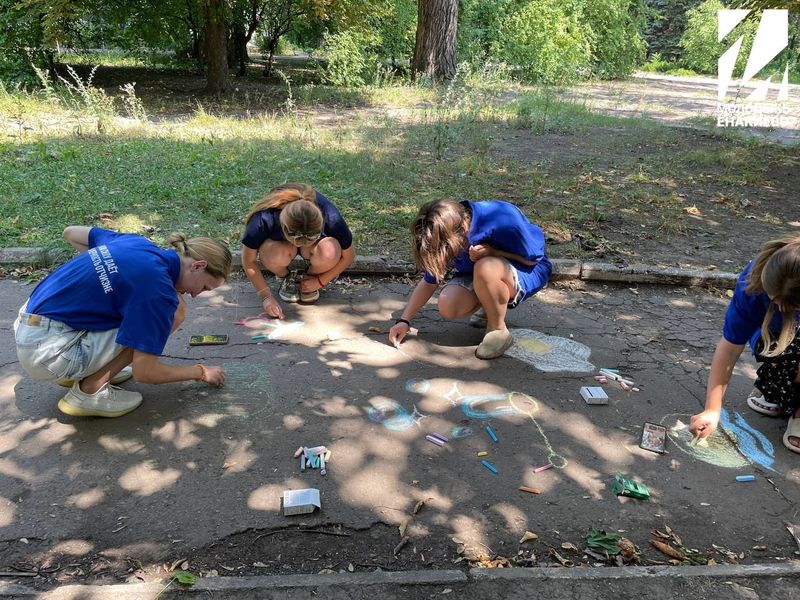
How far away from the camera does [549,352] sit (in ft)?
12.2

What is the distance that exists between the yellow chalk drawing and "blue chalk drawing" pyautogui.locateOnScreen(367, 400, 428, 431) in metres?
1.02

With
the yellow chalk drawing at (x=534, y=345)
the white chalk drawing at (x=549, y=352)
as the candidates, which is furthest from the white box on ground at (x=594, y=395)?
the yellow chalk drawing at (x=534, y=345)

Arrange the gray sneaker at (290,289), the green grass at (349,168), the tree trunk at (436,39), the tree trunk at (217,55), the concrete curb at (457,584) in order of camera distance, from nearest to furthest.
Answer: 1. the concrete curb at (457,584)
2. the gray sneaker at (290,289)
3. the green grass at (349,168)
4. the tree trunk at (217,55)
5. the tree trunk at (436,39)

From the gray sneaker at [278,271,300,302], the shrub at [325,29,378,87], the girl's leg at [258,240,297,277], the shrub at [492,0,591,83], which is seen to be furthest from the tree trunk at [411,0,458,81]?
the girl's leg at [258,240,297,277]

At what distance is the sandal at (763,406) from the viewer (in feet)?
10.2

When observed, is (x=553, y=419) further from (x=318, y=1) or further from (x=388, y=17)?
(x=388, y=17)

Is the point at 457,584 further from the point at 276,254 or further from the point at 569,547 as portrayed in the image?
the point at 276,254

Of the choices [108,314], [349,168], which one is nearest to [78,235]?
[108,314]

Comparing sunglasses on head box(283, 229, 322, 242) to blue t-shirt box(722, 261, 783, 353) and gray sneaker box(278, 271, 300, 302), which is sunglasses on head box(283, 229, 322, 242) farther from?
blue t-shirt box(722, 261, 783, 353)

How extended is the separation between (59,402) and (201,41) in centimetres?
1830

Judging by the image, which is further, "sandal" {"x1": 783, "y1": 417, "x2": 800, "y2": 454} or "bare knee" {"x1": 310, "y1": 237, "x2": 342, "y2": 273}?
"bare knee" {"x1": 310, "y1": 237, "x2": 342, "y2": 273}

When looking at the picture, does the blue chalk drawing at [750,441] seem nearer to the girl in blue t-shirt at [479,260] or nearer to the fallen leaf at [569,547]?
the fallen leaf at [569,547]

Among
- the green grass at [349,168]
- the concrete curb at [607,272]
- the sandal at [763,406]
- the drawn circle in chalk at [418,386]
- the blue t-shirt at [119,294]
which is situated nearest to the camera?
the blue t-shirt at [119,294]

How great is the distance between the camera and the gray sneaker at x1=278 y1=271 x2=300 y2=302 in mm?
4234
